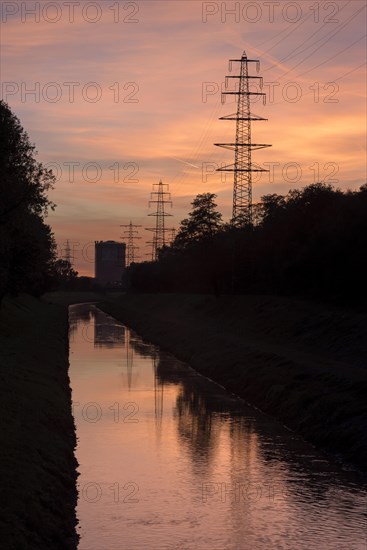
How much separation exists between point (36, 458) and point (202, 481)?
16.4 ft

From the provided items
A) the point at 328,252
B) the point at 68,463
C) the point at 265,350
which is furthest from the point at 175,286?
the point at 68,463

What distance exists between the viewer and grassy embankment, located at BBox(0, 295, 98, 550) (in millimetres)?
17859

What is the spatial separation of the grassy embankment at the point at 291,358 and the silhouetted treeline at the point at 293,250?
3.38 m

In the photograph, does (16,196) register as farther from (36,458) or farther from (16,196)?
(36,458)

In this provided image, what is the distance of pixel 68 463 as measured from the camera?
25.6 m

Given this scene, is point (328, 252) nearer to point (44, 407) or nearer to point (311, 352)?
point (311, 352)

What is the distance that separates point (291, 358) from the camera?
4419cm

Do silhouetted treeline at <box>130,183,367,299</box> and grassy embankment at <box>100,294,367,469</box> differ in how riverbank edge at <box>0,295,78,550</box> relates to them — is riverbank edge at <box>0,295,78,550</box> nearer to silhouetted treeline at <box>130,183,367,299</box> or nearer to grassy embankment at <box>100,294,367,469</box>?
grassy embankment at <box>100,294,367,469</box>

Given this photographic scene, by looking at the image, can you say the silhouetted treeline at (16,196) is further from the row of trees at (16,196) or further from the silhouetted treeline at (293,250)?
the silhouetted treeline at (293,250)

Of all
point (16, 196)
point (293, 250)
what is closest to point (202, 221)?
point (293, 250)

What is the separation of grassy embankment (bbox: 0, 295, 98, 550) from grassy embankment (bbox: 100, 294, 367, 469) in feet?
29.0

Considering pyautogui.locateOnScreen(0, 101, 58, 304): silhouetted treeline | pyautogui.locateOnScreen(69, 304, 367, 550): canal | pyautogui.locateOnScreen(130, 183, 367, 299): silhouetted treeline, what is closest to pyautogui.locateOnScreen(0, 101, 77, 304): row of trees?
pyautogui.locateOnScreen(0, 101, 58, 304): silhouetted treeline

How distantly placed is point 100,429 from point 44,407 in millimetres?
2758

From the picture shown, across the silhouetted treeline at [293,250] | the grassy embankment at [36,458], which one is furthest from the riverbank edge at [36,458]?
the silhouetted treeline at [293,250]
